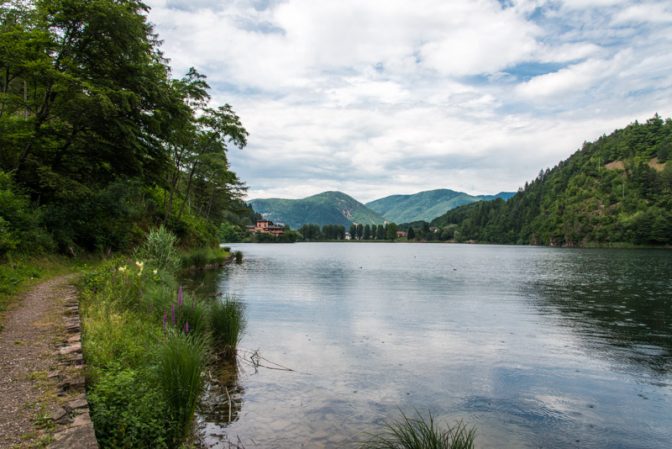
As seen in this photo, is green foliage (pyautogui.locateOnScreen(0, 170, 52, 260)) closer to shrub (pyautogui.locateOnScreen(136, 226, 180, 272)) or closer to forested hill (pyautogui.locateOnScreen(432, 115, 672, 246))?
shrub (pyautogui.locateOnScreen(136, 226, 180, 272))

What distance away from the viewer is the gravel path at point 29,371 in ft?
14.7

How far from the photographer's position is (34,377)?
5953mm

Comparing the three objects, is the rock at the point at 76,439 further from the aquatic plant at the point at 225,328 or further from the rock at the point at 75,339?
the aquatic plant at the point at 225,328

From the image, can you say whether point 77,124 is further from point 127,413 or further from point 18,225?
point 127,413

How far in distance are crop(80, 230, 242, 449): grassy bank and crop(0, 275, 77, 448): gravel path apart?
531mm

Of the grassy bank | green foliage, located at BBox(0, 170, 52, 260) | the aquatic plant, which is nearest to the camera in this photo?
the grassy bank

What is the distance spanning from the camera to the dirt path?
4.51 meters

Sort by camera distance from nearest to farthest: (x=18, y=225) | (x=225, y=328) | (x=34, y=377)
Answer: (x=34, y=377), (x=225, y=328), (x=18, y=225)

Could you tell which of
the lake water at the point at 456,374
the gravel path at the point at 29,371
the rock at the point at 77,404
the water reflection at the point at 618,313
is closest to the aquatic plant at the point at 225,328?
the lake water at the point at 456,374

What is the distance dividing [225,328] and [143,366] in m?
4.34

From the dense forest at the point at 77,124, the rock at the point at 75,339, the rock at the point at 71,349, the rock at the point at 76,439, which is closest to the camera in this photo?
the rock at the point at 76,439

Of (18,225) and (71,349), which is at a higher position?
(18,225)

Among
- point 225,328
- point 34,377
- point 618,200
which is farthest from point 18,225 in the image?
point 618,200

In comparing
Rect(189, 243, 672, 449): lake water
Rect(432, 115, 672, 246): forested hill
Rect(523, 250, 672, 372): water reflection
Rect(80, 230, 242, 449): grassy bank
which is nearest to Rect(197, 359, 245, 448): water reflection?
Rect(189, 243, 672, 449): lake water
